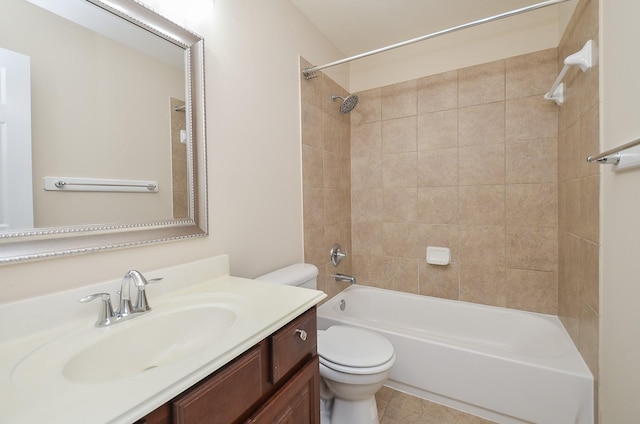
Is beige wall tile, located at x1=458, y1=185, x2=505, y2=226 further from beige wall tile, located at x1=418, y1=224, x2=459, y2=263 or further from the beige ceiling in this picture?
the beige ceiling

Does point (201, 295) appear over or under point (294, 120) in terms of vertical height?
under

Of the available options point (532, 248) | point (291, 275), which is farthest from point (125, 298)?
point (532, 248)

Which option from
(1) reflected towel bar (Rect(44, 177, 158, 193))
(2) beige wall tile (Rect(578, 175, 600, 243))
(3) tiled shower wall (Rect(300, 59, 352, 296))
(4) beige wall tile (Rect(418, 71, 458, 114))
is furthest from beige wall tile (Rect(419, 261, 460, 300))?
(1) reflected towel bar (Rect(44, 177, 158, 193))

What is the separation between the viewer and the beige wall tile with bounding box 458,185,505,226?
78.5 inches

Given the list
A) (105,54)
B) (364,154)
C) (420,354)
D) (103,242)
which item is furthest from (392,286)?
(105,54)

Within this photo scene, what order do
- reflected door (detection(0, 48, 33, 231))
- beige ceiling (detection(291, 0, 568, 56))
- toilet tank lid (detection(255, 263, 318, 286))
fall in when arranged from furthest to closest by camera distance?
beige ceiling (detection(291, 0, 568, 56)) → toilet tank lid (detection(255, 263, 318, 286)) → reflected door (detection(0, 48, 33, 231))

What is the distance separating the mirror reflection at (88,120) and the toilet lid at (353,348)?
96 cm

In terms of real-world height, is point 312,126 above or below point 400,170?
above

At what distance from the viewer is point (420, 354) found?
1614 mm

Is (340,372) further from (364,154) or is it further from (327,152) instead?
(364,154)

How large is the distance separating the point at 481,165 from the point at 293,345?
189 cm

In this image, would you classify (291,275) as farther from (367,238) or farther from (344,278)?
(367,238)

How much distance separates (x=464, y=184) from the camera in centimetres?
209

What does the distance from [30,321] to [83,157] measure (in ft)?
1.55
